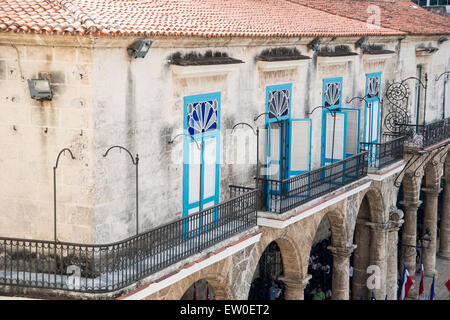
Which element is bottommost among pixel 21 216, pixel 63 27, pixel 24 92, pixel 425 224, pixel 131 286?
pixel 425 224

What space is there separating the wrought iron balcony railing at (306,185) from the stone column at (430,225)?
9876 millimetres

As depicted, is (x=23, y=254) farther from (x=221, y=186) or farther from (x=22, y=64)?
(x=221, y=186)

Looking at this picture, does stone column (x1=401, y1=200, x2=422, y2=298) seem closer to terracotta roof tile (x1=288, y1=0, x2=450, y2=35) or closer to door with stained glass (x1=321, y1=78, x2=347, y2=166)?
terracotta roof tile (x1=288, y1=0, x2=450, y2=35)

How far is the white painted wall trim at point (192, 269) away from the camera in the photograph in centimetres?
1294

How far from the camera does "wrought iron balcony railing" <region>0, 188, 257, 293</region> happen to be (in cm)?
1246

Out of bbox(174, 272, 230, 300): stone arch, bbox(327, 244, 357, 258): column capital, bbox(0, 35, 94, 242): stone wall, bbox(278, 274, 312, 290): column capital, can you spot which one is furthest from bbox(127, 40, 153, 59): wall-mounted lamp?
bbox(327, 244, 357, 258): column capital

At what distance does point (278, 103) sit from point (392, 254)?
973 cm

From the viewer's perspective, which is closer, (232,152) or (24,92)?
(24,92)

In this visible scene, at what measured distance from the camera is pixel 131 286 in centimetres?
1264

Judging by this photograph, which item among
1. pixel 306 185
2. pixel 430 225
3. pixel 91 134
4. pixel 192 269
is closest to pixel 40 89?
pixel 91 134

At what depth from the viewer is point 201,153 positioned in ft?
50.9

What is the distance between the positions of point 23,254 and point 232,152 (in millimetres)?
5695
